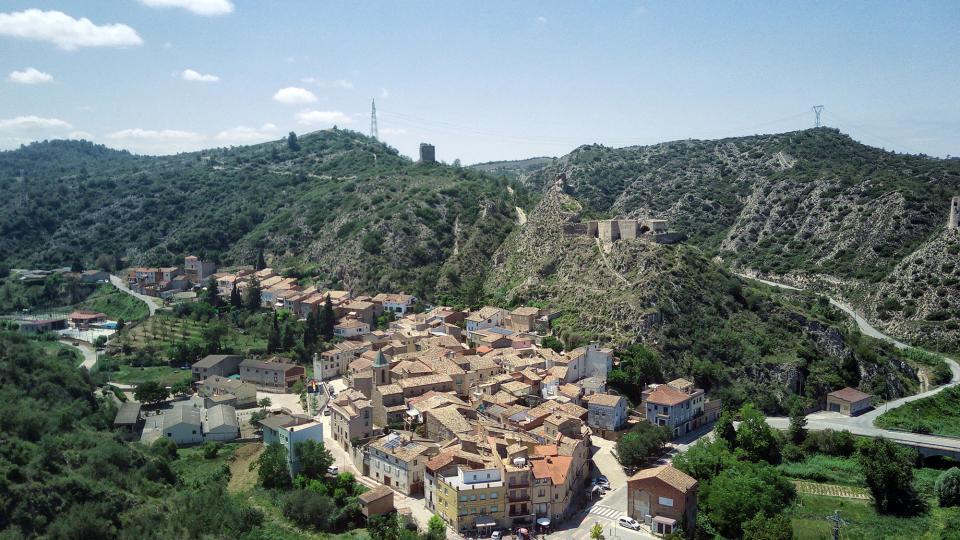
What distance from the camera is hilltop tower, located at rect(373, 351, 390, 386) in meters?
44.8

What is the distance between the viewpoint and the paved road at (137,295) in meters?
71.0

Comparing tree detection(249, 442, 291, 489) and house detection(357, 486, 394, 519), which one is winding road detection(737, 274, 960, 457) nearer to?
house detection(357, 486, 394, 519)

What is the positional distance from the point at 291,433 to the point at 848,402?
35.4 metres

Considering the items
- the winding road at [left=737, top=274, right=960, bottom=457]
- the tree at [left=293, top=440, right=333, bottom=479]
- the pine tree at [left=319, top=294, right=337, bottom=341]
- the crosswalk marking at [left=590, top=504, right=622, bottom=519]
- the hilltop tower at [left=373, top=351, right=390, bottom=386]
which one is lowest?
the crosswalk marking at [left=590, top=504, right=622, bottom=519]

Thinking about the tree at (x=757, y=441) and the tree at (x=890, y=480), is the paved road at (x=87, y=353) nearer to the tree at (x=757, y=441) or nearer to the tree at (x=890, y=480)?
the tree at (x=757, y=441)

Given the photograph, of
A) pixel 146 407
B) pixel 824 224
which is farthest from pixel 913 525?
pixel 824 224

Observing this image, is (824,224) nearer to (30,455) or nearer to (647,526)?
(647,526)

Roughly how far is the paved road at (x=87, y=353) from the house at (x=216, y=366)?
8680mm

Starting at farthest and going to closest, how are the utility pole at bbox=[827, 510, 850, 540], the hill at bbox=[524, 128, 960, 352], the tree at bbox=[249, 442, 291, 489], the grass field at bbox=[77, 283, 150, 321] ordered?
1. the hill at bbox=[524, 128, 960, 352]
2. the grass field at bbox=[77, 283, 150, 321]
3. the tree at bbox=[249, 442, 291, 489]
4. the utility pole at bbox=[827, 510, 850, 540]

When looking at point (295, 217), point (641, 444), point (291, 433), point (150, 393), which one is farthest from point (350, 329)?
point (295, 217)

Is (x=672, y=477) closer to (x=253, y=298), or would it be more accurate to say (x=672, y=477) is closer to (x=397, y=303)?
(x=397, y=303)


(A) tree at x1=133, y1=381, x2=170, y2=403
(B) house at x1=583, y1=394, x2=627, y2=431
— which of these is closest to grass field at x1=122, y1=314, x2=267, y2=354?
(A) tree at x1=133, y1=381, x2=170, y2=403

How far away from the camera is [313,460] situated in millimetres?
35969

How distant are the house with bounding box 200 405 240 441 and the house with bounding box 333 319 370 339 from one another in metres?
14.8
